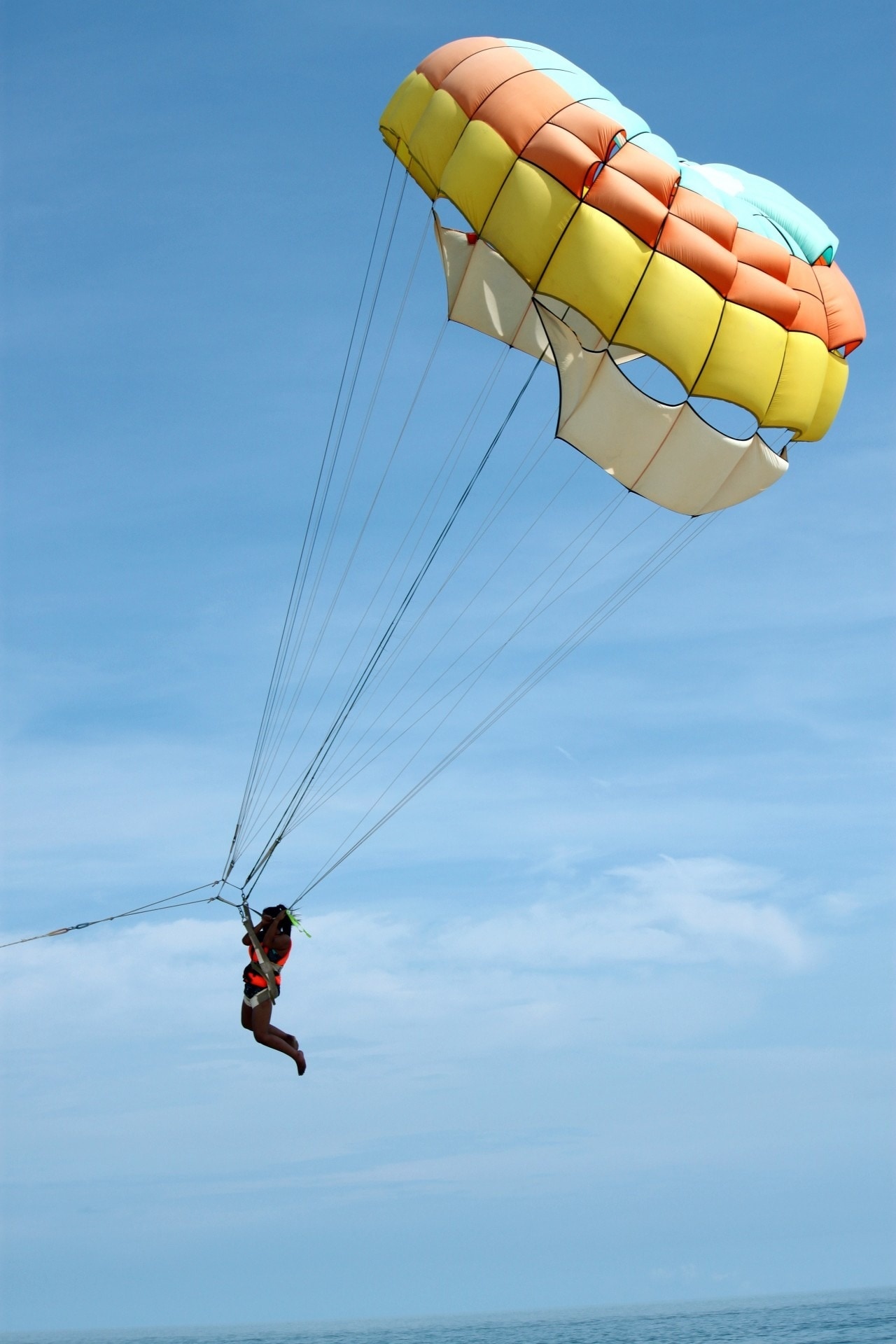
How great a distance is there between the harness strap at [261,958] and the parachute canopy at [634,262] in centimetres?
530

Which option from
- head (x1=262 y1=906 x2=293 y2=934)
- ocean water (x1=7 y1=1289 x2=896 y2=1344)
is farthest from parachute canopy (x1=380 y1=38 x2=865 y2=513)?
ocean water (x1=7 y1=1289 x2=896 y2=1344)

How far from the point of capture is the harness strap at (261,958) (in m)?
11.7

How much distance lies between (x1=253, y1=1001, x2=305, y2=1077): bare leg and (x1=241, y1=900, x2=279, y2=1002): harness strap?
10 centimetres

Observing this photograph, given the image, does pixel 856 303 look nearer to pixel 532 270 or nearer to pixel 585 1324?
pixel 532 270

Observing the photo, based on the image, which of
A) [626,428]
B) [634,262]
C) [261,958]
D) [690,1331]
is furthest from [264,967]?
[690,1331]

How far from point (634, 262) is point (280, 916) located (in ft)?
20.7

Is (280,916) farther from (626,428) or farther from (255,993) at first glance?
(626,428)

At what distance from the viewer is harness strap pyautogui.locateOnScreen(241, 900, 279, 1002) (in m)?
11.7

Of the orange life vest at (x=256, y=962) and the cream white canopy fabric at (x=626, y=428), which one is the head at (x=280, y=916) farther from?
the cream white canopy fabric at (x=626, y=428)

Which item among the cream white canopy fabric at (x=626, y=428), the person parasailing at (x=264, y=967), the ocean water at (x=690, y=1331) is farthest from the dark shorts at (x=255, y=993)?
the ocean water at (x=690, y=1331)

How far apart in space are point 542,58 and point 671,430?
11.9 feet

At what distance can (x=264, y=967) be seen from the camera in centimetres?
1168

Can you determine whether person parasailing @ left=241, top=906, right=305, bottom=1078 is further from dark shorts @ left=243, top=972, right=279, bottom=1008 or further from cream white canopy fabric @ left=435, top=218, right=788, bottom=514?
cream white canopy fabric @ left=435, top=218, right=788, bottom=514

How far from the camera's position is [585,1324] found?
60.2m
